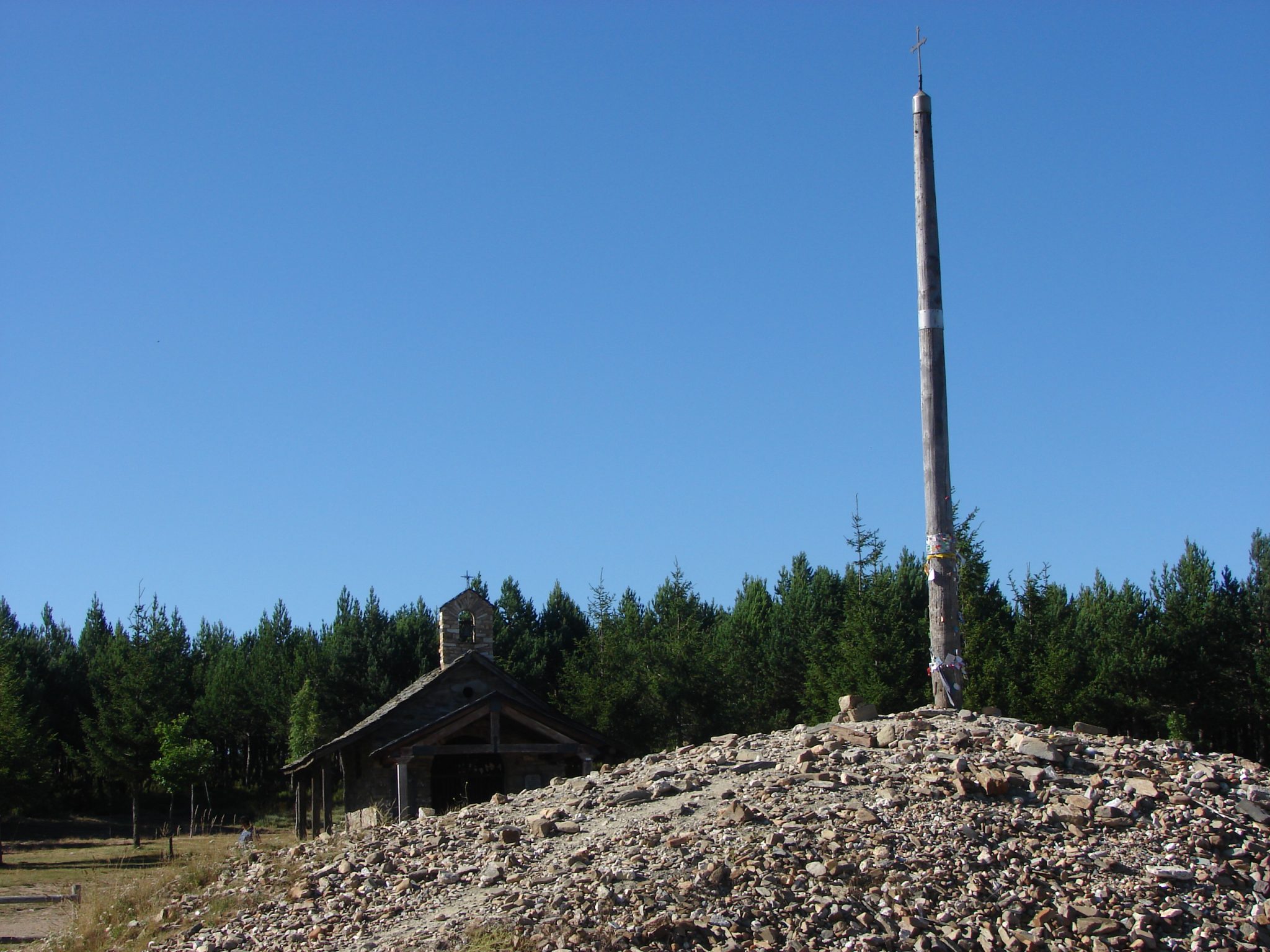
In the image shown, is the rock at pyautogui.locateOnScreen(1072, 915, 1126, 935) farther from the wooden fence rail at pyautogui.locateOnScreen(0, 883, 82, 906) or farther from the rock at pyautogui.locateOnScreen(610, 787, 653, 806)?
the wooden fence rail at pyautogui.locateOnScreen(0, 883, 82, 906)

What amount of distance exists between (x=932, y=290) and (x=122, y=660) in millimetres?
41888

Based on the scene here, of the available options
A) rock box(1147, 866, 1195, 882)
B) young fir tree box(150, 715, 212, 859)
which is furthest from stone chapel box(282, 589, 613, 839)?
rock box(1147, 866, 1195, 882)

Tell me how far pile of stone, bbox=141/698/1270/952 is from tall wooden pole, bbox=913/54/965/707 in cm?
104

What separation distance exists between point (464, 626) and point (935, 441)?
18.0m

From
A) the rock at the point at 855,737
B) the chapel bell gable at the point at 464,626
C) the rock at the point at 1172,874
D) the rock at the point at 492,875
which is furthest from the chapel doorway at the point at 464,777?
the rock at the point at 1172,874

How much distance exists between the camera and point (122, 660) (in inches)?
1868

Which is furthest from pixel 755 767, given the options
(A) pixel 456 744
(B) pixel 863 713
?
(A) pixel 456 744

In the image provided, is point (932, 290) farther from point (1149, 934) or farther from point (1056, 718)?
point (1056, 718)

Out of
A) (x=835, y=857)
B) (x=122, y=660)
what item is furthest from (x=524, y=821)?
(x=122, y=660)

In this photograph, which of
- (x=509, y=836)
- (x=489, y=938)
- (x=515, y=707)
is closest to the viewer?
(x=489, y=938)

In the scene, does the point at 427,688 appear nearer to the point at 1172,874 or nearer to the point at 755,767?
the point at 755,767

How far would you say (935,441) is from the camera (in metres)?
14.1

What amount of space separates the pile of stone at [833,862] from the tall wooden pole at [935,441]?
104 centimetres

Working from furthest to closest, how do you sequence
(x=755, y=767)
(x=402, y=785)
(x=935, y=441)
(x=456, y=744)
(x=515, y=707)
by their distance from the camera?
(x=456, y=744) → (x=515, y=707) → (x=402, y=785) → (x=935, y=441) → (x=755, y=767)
